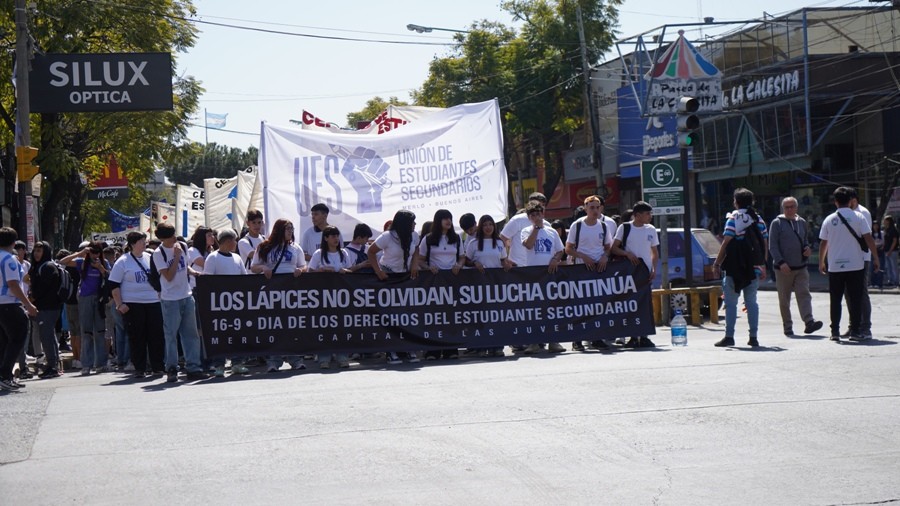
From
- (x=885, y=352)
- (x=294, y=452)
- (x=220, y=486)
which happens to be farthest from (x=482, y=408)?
(x=885, y=352)

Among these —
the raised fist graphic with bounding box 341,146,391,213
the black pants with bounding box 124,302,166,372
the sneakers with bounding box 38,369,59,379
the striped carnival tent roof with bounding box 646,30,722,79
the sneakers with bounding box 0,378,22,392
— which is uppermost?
the striped carnival tent roof with bounding box 646,30,722,79

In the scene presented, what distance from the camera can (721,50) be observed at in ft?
122

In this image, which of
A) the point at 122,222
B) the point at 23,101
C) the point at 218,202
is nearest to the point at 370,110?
the point at 122,222

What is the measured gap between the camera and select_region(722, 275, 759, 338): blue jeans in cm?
1238

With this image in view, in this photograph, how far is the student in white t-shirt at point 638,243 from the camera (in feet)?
43.3

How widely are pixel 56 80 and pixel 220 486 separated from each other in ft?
42.9

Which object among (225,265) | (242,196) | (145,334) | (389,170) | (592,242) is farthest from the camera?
(242,196)

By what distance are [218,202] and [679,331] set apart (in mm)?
20487

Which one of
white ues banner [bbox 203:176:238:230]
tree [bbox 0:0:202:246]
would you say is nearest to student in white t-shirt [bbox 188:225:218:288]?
tree [bbox 0:0:202:246]

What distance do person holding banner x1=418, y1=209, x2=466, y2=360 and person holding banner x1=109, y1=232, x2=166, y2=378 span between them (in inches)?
123

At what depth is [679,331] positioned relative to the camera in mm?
12945

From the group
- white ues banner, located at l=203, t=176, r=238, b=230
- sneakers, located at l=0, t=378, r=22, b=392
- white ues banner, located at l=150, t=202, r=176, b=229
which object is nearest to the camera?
sneakers, located at l=0, t=378, r=22, b=392

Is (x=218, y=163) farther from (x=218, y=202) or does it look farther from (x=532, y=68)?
(x=218, y=202)

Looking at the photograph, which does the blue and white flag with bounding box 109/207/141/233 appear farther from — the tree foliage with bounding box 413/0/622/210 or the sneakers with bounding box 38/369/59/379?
the sneakers with bounding box 38/369/59/379
